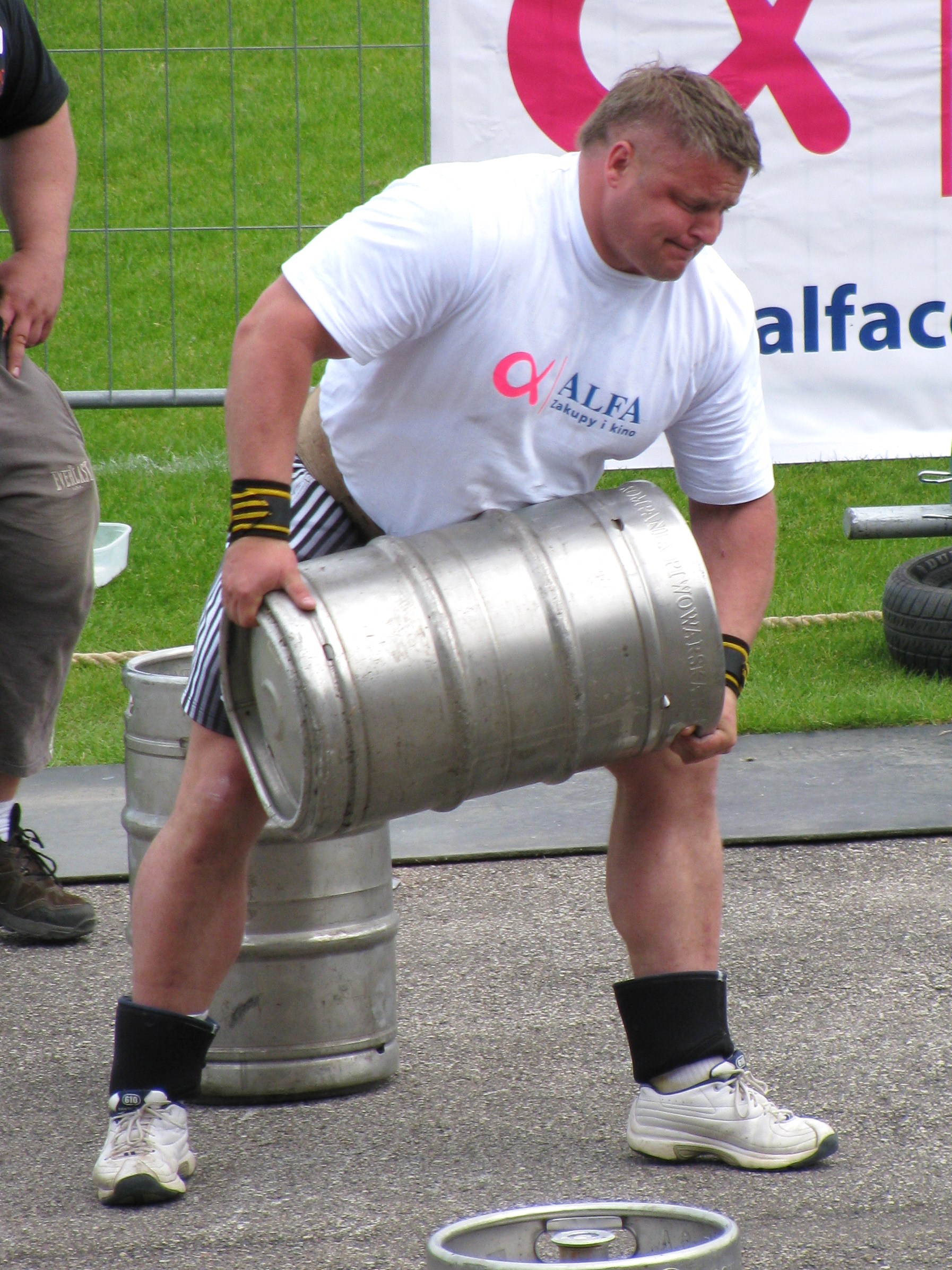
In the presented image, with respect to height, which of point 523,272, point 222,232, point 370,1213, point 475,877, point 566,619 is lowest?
point 370,1213

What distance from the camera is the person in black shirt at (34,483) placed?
3.06m

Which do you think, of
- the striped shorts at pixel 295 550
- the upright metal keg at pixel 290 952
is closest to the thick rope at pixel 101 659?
the upright metal keg at pixel 290 952

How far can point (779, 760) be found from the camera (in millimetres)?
4324

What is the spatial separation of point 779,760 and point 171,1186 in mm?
2353

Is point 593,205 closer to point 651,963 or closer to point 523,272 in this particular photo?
point 523,272

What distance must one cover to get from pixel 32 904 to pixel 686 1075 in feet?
4.67

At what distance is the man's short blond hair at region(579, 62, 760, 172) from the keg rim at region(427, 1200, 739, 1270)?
1256 millimetres

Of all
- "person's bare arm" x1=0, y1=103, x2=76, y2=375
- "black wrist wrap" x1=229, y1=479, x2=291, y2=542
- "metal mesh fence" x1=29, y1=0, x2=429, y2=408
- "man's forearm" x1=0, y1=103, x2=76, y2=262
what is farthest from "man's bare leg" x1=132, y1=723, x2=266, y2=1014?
"metal mesh fence" x1=29, y1=0, x2=429, y2=408

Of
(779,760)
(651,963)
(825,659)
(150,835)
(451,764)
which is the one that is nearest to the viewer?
(451,764)

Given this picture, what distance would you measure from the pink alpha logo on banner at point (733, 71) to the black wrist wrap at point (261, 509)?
135 inches

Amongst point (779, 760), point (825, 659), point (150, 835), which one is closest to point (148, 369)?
point (825, 659)

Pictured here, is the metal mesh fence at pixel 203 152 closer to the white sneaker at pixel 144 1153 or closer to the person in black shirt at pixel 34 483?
the person in black shirt at pixel 34 483

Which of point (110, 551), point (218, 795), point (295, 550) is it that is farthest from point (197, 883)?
point (110, 551)

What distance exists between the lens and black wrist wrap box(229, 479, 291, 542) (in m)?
2.14
